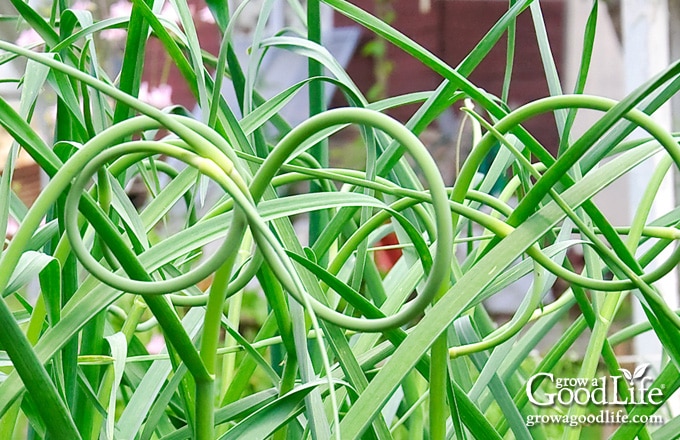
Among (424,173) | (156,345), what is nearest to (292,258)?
(424,173)

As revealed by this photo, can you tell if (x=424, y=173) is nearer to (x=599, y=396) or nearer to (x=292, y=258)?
(x=292, y=258)

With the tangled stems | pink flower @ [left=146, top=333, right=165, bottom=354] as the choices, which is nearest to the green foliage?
the tangled stems

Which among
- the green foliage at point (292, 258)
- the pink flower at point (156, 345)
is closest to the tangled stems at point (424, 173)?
the green foliage at point (292, 258)

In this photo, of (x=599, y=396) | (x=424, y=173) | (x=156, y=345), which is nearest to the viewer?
(x=424, y=173)

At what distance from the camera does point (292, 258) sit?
241 mm

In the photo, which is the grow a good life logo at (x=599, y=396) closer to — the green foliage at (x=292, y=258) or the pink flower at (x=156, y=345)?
the green foliage at (x=292, y=258)

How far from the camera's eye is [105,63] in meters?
1.68

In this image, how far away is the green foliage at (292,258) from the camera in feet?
0.55

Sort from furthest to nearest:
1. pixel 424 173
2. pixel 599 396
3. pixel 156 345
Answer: pixel 156 345 → pixel 599 396 → pixel 424 173

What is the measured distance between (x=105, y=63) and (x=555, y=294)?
1.25m

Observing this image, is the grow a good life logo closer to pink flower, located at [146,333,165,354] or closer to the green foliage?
the green foliage

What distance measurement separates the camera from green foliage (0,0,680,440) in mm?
167

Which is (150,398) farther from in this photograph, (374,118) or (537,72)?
(537,72)

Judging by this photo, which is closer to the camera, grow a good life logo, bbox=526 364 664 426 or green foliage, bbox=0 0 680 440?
green foliage, bbox=0 0 680 440
